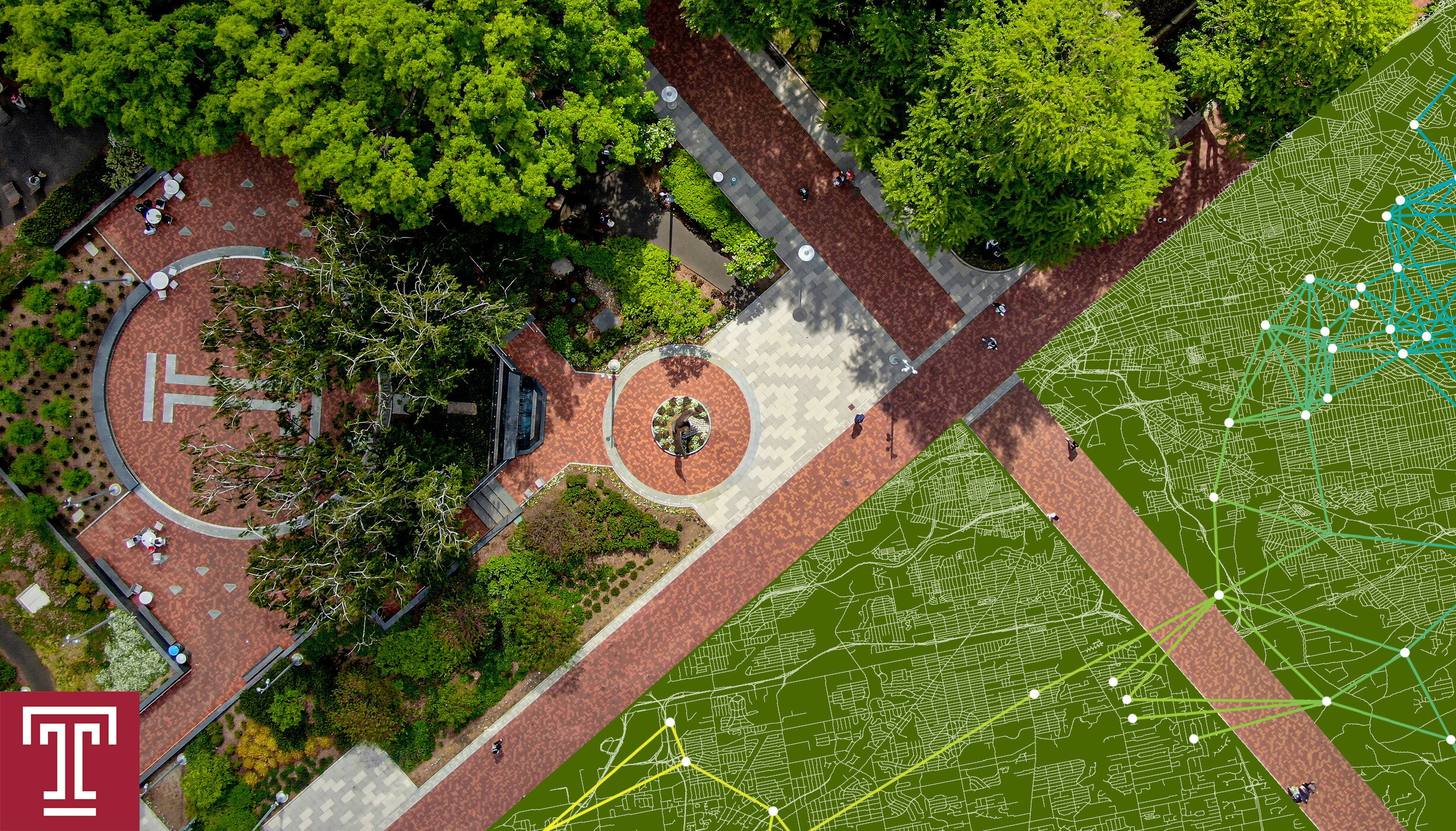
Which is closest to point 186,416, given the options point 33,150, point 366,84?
point 33,150

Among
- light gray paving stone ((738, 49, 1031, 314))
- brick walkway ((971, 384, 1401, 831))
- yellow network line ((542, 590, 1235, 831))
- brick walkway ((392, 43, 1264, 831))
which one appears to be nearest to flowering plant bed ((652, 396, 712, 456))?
brick walkway ((392, 43, 1264, 831))

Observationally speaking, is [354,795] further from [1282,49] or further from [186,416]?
[1282,49]

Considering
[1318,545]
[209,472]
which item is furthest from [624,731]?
[1318,545]

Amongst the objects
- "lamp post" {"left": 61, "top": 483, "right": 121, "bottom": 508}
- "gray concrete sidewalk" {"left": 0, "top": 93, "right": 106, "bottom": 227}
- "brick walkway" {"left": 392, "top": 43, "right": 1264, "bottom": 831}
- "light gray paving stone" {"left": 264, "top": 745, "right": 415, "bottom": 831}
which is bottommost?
"brick walkway" {"left": 392, "top": 43, "right": 1264, "bottom": 831}

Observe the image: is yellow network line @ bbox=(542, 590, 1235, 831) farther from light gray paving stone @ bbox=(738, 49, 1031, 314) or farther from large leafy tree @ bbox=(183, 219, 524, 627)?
light gray paving stone @ bbox=(738, 49, 1031, 314)

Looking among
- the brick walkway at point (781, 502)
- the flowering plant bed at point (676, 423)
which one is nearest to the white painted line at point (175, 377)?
the flowering plant bed at point (676, 423)

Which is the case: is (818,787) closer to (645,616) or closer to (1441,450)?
(645,616)
